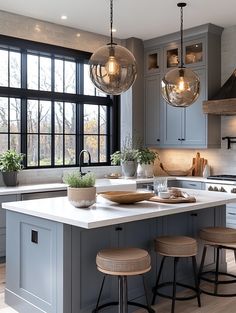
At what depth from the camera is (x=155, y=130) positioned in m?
6.68

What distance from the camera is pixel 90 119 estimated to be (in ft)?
21.0

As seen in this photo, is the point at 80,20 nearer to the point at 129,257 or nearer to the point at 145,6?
the point at 145,6

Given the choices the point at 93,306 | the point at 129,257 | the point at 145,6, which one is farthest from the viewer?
the point at 145,6

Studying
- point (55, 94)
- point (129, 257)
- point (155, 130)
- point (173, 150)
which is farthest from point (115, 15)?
point (129, 257)

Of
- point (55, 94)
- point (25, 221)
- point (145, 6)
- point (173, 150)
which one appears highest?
point (145, 6)

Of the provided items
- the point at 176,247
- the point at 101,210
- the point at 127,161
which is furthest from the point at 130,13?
→ the point at 176,247

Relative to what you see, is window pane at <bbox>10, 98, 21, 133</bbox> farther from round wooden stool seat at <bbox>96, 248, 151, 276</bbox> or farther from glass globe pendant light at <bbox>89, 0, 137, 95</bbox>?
round wooden stool seat at <bbox>96, 248, 151, 276</bbox>

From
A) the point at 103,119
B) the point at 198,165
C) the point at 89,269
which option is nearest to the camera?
the point at 89,269

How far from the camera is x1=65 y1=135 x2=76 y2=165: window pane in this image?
19.9 ft

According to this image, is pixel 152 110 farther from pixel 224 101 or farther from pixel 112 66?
pixel 112 66

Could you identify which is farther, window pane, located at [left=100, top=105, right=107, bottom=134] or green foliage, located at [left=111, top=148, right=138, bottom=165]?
window pane, located at [left=100, top=105, right=107, bottom=134]

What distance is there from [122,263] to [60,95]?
369cm

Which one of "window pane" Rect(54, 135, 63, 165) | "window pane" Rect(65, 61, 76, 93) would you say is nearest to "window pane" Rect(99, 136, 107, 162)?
"window pane" Rect(54, 135, 63, 165)

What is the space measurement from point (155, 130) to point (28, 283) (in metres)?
4.04
